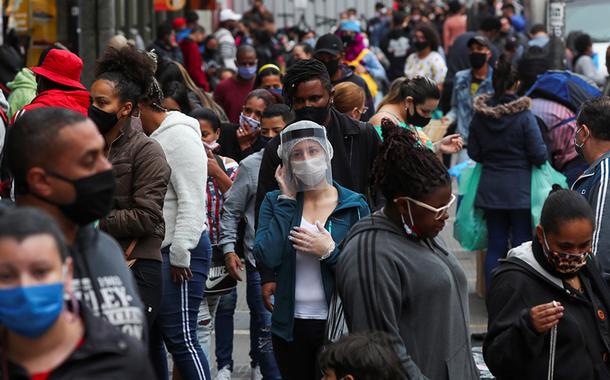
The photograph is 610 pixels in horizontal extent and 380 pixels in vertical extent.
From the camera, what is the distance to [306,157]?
587cm

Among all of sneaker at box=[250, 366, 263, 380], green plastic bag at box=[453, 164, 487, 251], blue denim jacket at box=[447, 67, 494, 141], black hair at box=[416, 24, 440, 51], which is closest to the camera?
sneaker at box=[250, 366, 263, 380]

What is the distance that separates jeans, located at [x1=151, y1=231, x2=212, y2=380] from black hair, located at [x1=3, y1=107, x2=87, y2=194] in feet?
9.92

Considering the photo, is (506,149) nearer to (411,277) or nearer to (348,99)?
(348,99)

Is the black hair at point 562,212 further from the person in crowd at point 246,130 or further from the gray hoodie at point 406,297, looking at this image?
the person in crowd at point 246,130

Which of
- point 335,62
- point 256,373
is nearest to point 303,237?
point 256,373

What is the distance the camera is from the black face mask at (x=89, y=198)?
11.0ft

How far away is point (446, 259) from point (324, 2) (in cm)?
3804

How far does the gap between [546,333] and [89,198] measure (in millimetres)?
2164

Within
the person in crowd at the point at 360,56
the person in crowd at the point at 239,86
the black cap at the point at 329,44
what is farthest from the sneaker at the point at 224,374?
the person in crowd at the point at 360,56

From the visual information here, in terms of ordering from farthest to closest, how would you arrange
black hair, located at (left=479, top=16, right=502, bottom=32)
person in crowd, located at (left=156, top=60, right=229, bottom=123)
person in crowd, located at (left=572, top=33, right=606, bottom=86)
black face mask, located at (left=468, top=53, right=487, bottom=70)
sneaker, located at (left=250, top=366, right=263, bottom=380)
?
black hair, located at (left=479, top=16, right=502, bottom=32), person in crowd, located at (left=572, top=33, right=606, bottom=86), black face mask, located at (left=468, top=53, right=487, bottom=70), person in crowd, located at (left=156, top=60, right=229, bottom=123), sneaker, located at (left=250, top=366, right=263, bottom=380)

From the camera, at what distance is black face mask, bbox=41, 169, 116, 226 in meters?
3.37

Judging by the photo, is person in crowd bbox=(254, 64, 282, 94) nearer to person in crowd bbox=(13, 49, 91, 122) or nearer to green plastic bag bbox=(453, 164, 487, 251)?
green plastic bag bbox=(453, 164, 487, 251)

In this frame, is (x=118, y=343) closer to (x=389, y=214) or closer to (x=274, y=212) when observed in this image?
(x=389, y=214)

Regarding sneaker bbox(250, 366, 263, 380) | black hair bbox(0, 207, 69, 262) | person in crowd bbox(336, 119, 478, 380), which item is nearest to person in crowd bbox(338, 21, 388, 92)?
sneaker bbox(250, 366, 263, 380)
